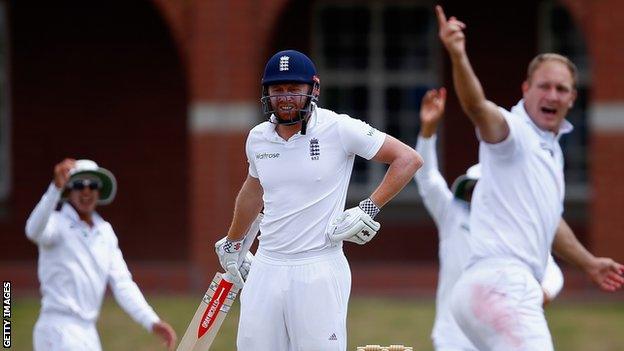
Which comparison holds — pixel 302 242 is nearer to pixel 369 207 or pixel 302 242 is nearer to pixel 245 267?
pixel 369 207

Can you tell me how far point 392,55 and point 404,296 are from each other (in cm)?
356

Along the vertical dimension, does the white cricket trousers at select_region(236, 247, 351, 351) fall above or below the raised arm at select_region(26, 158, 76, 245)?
below

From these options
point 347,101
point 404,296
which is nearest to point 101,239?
point 404,296

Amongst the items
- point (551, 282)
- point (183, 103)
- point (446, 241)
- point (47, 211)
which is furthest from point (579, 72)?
point (47, 211)

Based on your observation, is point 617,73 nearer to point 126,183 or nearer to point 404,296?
point 404,296

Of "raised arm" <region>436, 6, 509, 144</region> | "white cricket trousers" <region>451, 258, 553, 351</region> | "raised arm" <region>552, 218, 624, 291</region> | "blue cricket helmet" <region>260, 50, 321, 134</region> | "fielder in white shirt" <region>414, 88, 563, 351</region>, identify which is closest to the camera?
"raised arm" <region>436, 6, 509, 144</region>

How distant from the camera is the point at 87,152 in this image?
20.3 m

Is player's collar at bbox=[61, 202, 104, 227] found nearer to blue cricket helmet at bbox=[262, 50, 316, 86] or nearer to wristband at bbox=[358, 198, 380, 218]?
blue cricket helmet at bbox=[262, 50, 316, 86]

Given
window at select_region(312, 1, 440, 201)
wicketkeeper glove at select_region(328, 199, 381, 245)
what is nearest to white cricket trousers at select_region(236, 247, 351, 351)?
wicketkeeper glove at select_region(328, 199, 381, 245)

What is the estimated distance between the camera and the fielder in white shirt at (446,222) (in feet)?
27.7

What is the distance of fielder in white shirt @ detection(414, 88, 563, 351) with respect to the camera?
27.7 ft

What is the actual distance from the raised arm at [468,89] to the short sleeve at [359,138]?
580mm

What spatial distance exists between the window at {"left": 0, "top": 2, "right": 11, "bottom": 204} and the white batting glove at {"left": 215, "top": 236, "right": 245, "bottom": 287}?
13274 millimetres

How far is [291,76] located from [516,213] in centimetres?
119
